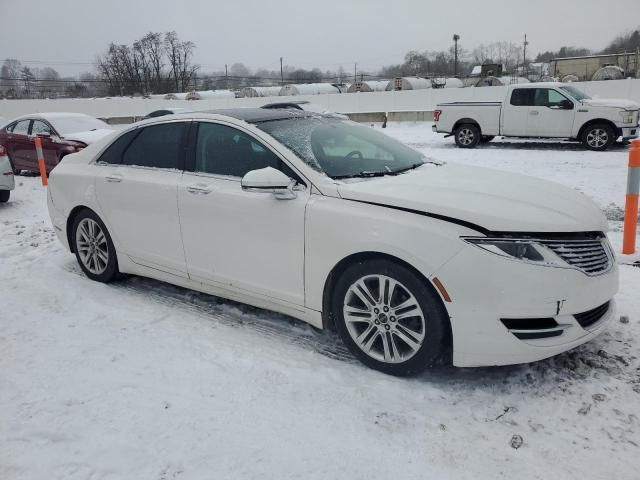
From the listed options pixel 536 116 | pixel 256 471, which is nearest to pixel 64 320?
pixel 256 471

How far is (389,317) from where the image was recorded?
3211 millimetres

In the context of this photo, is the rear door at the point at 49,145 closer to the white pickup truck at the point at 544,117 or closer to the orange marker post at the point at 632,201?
the white pickup truck at the point at 544,117

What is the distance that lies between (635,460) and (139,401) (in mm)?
2637

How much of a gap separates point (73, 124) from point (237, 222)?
10061 mm

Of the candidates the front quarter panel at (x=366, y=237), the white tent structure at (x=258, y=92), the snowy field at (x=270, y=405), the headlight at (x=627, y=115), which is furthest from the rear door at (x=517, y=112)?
the white tent structure at (x=258, y=92)

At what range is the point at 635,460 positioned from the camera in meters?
2.52

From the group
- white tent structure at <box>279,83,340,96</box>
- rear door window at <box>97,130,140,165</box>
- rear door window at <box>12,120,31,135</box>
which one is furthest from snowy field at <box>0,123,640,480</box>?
white tent structure at <box>279,83,340,96</box>

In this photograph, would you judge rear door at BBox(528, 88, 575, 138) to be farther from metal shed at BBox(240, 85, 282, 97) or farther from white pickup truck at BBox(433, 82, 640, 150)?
metal shed at BBox(240, 85, 282, 97)

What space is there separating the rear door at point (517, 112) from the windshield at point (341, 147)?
441 inches

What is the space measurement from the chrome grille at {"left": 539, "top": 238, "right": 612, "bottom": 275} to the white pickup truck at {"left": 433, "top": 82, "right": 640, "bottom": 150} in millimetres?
11656

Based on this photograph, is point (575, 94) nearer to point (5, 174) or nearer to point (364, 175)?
point (364, 175)

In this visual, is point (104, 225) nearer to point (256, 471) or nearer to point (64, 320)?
point (64, 320)

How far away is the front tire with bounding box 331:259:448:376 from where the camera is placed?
305cm

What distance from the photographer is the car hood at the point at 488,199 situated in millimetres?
3012
